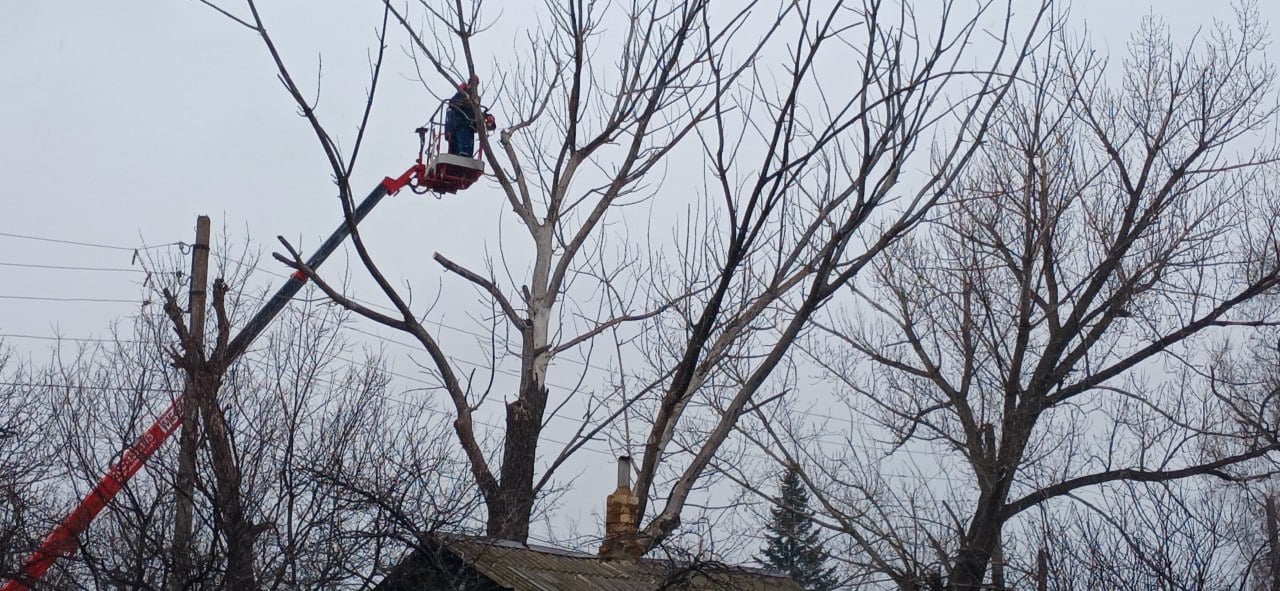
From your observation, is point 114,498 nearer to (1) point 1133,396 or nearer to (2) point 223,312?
(2) point 223,312

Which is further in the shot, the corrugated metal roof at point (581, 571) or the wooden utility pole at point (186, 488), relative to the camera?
the wooden utility pole at point (186, 488)

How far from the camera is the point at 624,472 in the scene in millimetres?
10914

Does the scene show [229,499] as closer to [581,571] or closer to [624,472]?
[581,571]

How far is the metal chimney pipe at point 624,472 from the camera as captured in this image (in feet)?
35.3

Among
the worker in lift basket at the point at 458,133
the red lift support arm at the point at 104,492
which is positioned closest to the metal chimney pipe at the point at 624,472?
the red lift support arm at the point at 104,492

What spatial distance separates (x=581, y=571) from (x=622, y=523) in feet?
3.48

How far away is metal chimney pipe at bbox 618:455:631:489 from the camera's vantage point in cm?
1077

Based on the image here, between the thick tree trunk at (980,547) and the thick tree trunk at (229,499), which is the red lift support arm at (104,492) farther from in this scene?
the thick tree trunk at (980,547)

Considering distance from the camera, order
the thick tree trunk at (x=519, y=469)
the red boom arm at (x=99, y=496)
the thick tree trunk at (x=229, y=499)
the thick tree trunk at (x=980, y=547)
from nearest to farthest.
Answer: the thick tree trunk at (x=229, y=499), the red boom arm at (x=99, y=496), the thick tree trunk at (x=519, y=469), the thick tree trunk at (x=980, y=547)

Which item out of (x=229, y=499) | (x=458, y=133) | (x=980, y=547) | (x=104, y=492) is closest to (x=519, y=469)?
(x=229, y=499)

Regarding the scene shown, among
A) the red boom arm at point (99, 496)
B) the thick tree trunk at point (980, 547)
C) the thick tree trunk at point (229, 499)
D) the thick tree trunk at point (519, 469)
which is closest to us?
the thick tree trunk at point (229, 499)

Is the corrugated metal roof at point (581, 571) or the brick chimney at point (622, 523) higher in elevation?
the brick chimney at point (622, 523)

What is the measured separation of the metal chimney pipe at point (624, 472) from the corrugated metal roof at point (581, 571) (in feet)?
2.49

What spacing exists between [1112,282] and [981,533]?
134 inches
